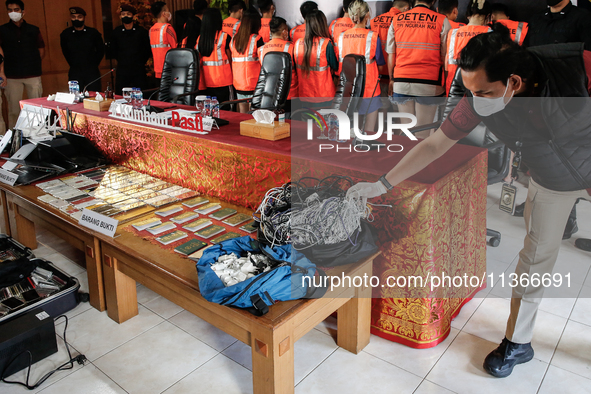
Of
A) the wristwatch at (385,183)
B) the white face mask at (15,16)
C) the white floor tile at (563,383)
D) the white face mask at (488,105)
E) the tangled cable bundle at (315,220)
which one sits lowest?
the white floor tile at (563,383)

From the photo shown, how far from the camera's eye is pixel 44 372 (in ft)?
6.11

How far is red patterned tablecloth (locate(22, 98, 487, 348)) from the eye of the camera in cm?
182

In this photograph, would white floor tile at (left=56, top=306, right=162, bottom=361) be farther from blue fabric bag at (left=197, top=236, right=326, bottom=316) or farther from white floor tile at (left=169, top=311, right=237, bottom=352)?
blue fabric bag at (left=197, top=236, right=326, bottom=316)

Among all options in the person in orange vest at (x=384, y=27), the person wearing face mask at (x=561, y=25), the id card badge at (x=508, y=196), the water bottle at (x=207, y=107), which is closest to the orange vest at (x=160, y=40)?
the person in orange vest at (x=384, y=27)

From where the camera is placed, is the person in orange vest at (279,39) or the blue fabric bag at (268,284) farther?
the person in orange vest at (279,39)

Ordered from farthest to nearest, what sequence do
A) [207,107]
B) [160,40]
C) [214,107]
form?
[160,40] < [214,107] < [207,107]

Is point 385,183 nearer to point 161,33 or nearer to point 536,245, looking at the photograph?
point 536,245

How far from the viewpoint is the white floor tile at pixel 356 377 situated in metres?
1.76

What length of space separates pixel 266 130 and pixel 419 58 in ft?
8.03

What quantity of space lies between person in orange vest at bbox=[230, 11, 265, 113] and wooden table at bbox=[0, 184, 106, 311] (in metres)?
2.34

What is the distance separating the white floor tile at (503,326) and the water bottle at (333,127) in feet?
3.61

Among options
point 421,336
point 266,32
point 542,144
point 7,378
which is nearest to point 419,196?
point 542,144
